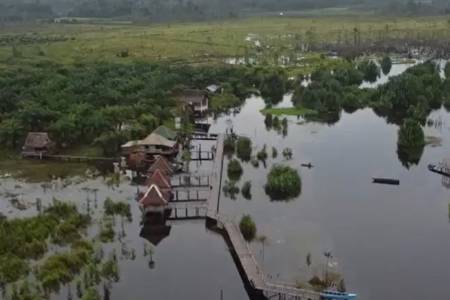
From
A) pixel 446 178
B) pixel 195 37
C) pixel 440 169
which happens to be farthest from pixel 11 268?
pixel 195 37

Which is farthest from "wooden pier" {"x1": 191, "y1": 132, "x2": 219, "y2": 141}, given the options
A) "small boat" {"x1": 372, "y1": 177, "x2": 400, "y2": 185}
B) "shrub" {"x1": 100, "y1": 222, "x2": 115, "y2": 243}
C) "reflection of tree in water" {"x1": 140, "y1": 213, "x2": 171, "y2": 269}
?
"shrub" {"x1": 100, "y1": 222, "x2": 115, "y2": 243}

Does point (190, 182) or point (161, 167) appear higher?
point (161, 167)

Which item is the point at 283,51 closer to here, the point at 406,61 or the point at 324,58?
the point at 324,58

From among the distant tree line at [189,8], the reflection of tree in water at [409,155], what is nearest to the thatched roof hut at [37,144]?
the reflection of tree in water at [409,155]

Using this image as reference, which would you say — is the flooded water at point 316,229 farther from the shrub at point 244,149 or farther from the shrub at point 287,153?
the shrub at point 244,149

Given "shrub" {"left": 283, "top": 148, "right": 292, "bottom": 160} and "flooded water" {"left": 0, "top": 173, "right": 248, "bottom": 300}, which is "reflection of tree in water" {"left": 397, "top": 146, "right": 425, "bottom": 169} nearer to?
"shrub" {"left": 283, "top": 148, "right": 292, "bottom": 160}

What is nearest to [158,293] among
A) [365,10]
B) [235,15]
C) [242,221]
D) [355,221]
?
[242,221]

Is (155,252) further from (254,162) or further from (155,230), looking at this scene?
(254,162)
